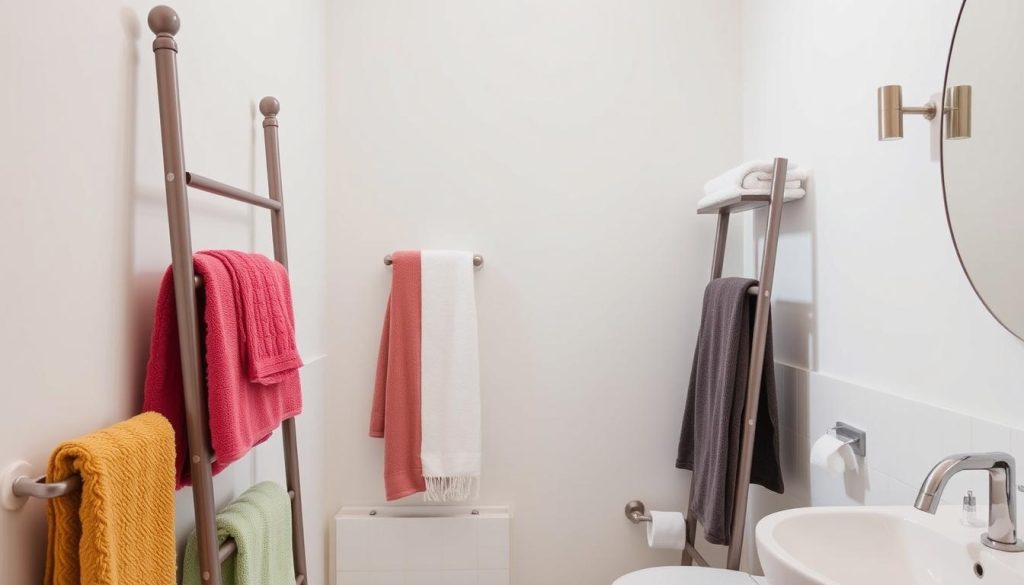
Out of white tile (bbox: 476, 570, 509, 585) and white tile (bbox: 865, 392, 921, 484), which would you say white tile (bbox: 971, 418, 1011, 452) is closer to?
white tile (bbox: 865, 392, 921, 484)

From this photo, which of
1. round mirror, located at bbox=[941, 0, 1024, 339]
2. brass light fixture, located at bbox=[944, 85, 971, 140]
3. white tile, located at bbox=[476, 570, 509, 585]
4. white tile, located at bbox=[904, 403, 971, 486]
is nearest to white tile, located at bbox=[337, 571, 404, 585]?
white tile, located at bbox=[476, 570, 509, 585]

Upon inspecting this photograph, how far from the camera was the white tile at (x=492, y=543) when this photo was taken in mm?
1968

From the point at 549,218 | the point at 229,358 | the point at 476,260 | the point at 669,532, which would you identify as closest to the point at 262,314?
the point at 229,358

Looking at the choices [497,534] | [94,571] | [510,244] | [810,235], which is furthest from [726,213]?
[94,571]

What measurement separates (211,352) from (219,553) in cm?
31

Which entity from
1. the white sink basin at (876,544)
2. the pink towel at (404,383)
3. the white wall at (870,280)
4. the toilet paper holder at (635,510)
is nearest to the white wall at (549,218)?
the toilet paper holder at (635,510)

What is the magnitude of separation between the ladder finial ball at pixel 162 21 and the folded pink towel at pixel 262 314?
1.07ft

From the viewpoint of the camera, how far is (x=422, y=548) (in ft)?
6.44

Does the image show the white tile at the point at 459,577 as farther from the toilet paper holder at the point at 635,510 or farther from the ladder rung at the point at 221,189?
the ladder rung at the point at 221,189

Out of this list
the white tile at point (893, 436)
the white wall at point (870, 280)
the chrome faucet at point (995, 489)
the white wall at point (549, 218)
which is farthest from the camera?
the white wall at point (549, 218)

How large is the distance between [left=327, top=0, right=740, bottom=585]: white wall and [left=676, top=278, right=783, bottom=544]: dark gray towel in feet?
0.99

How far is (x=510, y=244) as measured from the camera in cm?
202

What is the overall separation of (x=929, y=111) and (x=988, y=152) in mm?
143

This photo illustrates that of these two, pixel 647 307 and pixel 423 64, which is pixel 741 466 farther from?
pixel 423 64
